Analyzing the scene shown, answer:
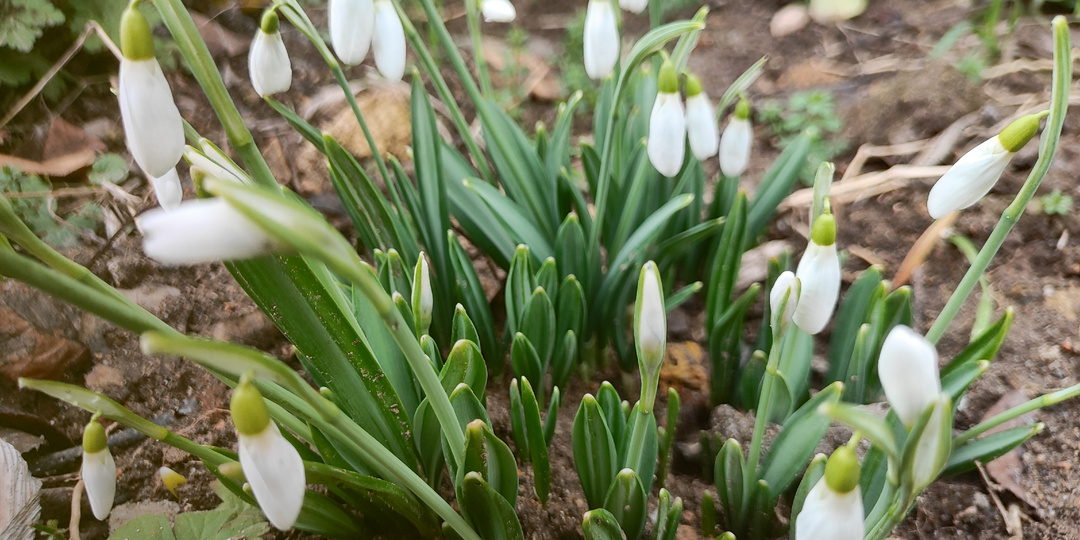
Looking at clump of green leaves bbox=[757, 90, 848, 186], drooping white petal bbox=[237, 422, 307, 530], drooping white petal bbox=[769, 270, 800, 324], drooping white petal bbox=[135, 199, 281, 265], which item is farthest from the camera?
clump of green leaves bbox=[757, 90, 848, 186]

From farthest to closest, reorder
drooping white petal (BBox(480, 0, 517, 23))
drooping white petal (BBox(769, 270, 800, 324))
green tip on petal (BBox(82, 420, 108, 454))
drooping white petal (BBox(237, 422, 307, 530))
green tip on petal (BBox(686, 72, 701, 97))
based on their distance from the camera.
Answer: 1. drooping white petal (BBox(480, 0, 517, 23))
2. green tip on petal (BBox(686, 72, 701, 97))
3. drooping white petal (BBox(769, 270, 800, 324))
4. green tip on petal (BBox(82, 420, 108, 454))
5. drooping white petal (BBox(237, 422, 307, 530))

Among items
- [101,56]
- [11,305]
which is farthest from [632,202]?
[101,56]

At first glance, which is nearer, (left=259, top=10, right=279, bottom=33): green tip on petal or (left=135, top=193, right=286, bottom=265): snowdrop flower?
(left=135, top=193, right=286, bottom=265): snowdrop flower

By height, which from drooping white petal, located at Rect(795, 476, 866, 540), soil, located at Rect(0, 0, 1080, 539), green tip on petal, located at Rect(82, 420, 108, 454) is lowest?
soil, located at Rect(0, 0, 1080, 539)

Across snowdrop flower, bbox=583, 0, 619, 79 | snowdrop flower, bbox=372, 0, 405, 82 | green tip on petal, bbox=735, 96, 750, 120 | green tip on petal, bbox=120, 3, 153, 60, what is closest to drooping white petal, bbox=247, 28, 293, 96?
snowdrop flower, bbox=372, 0, 405, 82

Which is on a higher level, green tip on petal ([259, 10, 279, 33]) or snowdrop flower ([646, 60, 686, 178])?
green tip on petal ([259, 10, 279, 33])

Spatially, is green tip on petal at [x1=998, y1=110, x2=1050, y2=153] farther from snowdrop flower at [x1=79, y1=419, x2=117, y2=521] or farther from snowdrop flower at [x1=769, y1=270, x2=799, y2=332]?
snowdrop flower at [x1=79, y1=419, x2=117, y2=521]

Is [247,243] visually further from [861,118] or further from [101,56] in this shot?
[861,118]

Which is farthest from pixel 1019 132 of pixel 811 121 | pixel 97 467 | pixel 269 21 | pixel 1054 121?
pixel 811 121
